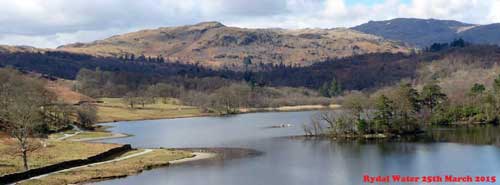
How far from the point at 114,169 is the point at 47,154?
14.0m

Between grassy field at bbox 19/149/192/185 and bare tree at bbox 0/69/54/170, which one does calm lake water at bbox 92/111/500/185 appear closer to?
grassy field at bbox 19/149/192/185

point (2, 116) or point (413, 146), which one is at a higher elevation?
point (2, 116)

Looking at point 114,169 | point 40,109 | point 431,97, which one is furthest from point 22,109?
point 431,97

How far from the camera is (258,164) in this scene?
96.1 m

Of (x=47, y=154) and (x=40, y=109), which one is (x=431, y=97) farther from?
(x=47, y=154)

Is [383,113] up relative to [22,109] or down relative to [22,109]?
down

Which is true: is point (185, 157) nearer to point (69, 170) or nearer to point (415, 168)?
point (69, 170)

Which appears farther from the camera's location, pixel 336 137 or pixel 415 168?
pixel 336 137

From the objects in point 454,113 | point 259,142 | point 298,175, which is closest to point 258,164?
point 298,175

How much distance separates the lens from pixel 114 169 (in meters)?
88.9

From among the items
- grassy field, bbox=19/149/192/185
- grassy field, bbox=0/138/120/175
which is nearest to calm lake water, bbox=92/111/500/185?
grassy field, bbox=19/149/192/185

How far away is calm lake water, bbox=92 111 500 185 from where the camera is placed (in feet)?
268

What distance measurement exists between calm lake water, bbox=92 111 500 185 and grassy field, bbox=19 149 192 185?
113 inches

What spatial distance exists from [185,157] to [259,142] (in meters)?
27.3
